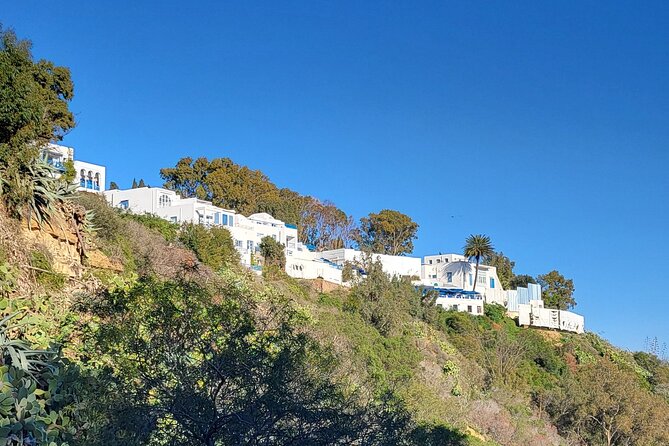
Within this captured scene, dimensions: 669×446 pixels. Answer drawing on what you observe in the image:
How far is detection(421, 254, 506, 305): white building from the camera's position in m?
59.8

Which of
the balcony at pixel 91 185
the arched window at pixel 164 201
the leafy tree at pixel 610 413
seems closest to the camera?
the leafy tree at pixel 610 413

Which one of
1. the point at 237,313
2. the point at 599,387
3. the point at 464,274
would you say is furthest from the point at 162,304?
the point at 464,274

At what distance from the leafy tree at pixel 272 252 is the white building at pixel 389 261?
1026 centimetres

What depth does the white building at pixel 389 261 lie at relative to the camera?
166ft

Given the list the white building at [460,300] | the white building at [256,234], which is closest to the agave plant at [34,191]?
the white building at [256,234]

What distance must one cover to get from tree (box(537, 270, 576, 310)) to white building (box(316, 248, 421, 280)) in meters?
17.2

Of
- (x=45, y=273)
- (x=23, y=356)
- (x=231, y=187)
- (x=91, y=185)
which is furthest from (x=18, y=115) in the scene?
(x=231, y=187)

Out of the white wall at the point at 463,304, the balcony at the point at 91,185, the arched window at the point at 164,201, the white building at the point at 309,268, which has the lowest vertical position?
the white wall at the point at 463,304

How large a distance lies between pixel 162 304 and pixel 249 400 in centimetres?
120

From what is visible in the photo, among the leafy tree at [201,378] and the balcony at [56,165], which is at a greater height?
the balcony at [56,165]

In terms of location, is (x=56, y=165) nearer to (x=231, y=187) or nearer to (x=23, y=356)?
(x=23, y=356)

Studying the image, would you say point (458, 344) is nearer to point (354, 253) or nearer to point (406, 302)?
point (406, 302)

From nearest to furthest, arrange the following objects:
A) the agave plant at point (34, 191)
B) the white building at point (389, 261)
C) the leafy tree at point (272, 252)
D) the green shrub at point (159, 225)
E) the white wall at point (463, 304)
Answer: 1. the agave plant at point (34, 191)
2. the green shrub at point (159, 225)
3. the leafy tree at point (272, 252)
4. the white building at point (389, 261)
5. the white wall at point (463, 304)

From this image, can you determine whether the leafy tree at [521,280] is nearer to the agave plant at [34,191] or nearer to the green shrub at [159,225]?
the green shrub at [159,225]
